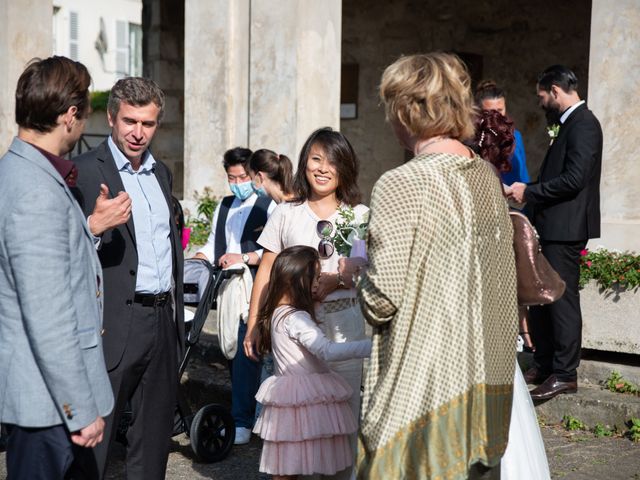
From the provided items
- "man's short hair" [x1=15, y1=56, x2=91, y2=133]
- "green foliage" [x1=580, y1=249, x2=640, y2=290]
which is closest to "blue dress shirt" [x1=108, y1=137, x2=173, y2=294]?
"man's short hair" [x1=15, y1=56, x2=91, y2=133]

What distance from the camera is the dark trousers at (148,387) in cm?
410

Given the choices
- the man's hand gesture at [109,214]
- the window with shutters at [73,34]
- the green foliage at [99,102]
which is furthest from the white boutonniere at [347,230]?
the window with shutters at [73,34]

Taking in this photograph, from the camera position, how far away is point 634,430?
5711 millimetres

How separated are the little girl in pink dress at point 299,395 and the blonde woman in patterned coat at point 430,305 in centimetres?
146

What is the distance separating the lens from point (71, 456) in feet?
10.4

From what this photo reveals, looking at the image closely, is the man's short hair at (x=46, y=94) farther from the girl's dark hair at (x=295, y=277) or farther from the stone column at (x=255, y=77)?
the stone column at (x=255, y=77)

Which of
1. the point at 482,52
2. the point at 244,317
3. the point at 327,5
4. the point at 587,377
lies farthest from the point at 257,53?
the point at 482,52

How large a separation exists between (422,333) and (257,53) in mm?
5974

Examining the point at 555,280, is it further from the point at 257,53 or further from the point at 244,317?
the point at 257,53

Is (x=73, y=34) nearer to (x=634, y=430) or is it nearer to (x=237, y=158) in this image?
(x=237, y=158)

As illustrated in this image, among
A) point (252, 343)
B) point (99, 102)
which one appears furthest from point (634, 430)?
point (99, 102)

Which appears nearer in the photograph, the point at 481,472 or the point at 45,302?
the point at 45,302

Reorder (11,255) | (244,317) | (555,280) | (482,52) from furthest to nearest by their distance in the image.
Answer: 1. (482,52)
2. (244,317)
3. (555,280)
4. (11,255)

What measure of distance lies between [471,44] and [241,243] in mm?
6916
